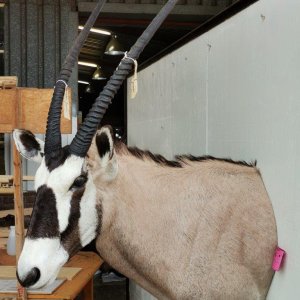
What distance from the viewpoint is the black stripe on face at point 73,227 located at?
2275 millimetres

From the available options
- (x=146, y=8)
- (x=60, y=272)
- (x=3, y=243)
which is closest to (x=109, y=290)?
(x=3, y=243)

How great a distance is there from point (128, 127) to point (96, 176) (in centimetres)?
326

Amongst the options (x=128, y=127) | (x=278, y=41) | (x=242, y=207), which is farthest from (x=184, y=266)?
(x=128, y=127)

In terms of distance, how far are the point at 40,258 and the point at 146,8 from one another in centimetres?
551

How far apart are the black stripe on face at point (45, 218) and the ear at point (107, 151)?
259mm

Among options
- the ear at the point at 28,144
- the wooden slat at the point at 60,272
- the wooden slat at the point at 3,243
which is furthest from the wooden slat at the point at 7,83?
the wooden slat at the point at 3,243

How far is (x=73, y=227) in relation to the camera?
230 centimetres

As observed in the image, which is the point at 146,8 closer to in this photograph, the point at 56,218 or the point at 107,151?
the point at 107,151

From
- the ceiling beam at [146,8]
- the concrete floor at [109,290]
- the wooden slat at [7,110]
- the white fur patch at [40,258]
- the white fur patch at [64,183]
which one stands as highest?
the ceiling beam at [146,8]

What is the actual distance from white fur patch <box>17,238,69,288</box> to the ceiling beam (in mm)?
5286

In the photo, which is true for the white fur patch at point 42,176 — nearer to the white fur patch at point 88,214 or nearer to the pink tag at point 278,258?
the white fur patch at point 88,214

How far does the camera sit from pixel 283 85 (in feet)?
7.27

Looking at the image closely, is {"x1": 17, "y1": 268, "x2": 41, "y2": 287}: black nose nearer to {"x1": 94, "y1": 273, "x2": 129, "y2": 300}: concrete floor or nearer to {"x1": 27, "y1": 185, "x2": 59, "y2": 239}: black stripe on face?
{"x1": 27, "y1": 185, "x2": 59, "y2": 239}: black stripe on face

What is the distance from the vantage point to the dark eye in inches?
89.5
